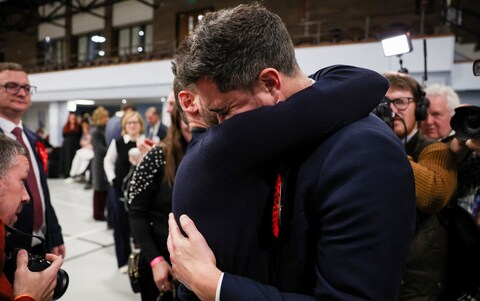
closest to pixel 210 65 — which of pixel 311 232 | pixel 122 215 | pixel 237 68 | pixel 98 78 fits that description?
pixel 237 68

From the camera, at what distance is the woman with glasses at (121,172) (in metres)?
3.27

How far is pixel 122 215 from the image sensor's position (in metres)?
3.33

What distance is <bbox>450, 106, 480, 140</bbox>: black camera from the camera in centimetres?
119

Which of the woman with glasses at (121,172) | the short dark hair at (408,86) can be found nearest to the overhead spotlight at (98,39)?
the woman with glasses at (121,172)

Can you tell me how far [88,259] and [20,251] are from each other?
2525 mm

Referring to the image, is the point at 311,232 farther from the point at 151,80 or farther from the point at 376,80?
the point at 151,80

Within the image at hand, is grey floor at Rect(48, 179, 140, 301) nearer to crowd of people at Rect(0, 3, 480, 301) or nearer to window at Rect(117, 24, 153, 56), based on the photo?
crowd of people at Rect(0, 3, 480, 301)

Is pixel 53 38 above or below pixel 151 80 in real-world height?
above

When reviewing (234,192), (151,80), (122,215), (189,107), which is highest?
(151,80)

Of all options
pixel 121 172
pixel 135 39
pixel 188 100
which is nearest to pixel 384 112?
pixel 188 100

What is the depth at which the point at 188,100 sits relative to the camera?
2.92 ft

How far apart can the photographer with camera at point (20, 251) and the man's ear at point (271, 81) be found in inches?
36.1

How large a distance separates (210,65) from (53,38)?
18.5m

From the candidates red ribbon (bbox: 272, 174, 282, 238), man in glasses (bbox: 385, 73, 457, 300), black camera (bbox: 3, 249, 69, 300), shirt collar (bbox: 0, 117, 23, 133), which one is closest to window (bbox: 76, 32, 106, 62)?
shirt collar (bbox: 0, 117, 23, 133)
